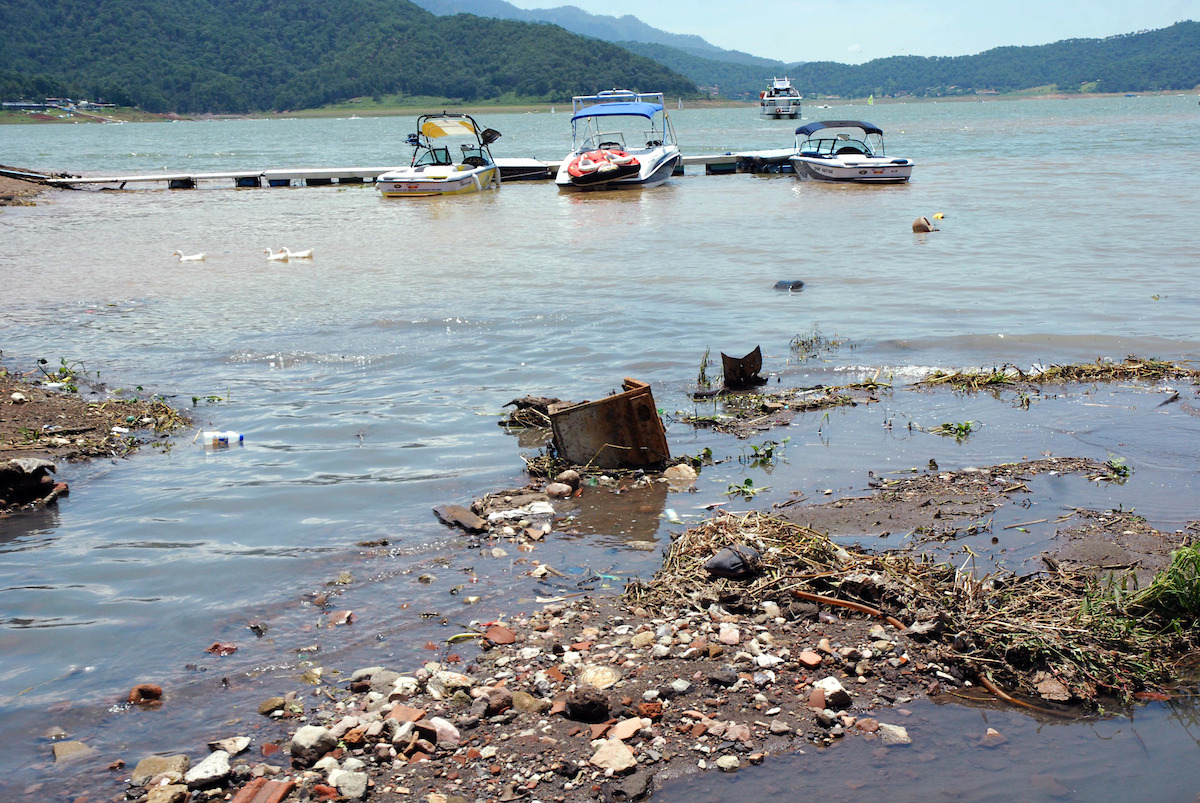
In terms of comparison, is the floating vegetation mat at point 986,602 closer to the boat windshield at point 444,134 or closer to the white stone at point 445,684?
the white stone at point 445,684

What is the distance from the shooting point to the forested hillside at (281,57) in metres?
145

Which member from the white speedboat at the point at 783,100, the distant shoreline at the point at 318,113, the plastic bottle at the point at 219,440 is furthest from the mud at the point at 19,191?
the distant shoreline at the point at 318,113

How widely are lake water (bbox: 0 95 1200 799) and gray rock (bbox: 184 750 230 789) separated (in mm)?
287

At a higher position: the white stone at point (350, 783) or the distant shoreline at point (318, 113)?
the distant shoreline at point (318, 113)

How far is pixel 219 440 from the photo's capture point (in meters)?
7.28

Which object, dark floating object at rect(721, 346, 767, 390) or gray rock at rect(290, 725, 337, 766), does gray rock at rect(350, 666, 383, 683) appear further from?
dark floating object at rect(721, 346, 767, 390)

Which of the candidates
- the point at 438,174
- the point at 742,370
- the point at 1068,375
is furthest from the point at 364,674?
the point at 438,174

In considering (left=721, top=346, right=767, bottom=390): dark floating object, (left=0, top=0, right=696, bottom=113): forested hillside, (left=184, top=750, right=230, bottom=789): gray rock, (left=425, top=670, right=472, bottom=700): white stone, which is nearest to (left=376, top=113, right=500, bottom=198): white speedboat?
(left=721, top=346, right=767, bottom=390): dark floating object

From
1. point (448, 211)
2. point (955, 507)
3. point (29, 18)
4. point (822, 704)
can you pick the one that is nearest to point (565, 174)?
point (448, 211)

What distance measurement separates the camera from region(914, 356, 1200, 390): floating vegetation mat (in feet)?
27.1

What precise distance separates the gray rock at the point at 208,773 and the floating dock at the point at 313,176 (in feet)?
110

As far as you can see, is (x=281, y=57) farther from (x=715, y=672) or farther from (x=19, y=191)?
(x=715, y=672)

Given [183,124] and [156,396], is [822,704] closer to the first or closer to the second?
[156,396]

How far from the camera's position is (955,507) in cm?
548
